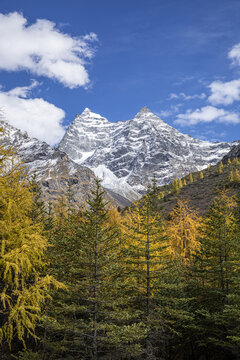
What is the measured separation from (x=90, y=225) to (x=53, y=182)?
155676 mm

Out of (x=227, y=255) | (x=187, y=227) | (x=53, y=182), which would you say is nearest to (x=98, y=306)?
(x=227, y=255)

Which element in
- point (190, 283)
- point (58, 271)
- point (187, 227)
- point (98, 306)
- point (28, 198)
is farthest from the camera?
point (187, 227)

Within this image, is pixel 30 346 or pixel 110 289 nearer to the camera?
pixel 110 289

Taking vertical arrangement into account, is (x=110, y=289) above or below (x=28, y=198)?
below

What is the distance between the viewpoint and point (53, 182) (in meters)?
163

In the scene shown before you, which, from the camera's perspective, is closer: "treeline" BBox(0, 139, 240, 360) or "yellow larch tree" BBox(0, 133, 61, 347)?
"yellow larch tree" BBox(0, 133, 61, 347)

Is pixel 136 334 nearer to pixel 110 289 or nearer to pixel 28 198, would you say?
pixel 110 289

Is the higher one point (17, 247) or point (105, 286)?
point (17, 247)

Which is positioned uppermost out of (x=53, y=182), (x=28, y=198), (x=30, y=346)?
(x=53, y=182)

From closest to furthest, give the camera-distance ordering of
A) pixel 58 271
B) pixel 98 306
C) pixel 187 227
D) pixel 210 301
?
pixel 98 306 < pixel 58 271 < pixel 210 301 < pixel 187 227

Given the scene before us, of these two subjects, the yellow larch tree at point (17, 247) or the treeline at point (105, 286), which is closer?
the yellow larch tree at point (17, 247)

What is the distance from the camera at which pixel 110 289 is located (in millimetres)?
12336

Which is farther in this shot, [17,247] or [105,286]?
[105,286]

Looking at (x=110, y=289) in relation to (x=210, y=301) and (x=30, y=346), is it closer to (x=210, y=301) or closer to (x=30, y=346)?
(x=210, y=301)
